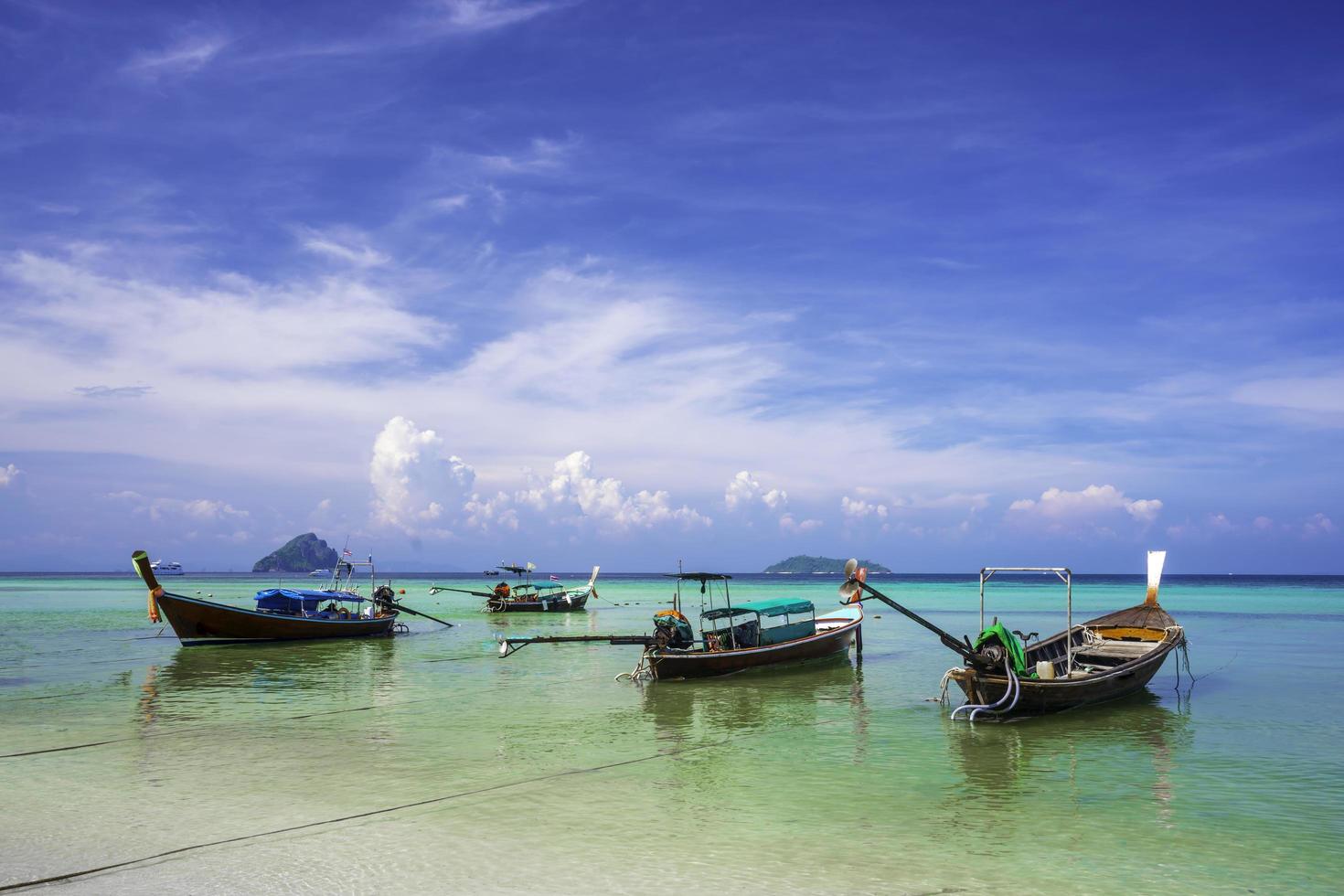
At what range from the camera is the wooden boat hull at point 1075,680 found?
871 inches

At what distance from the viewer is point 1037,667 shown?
23125mm

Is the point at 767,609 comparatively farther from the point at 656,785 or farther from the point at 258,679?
the point at 258,679

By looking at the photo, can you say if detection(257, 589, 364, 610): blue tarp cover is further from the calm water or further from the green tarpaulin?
the green tarpaulin

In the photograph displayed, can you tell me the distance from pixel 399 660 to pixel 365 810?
26424 mm

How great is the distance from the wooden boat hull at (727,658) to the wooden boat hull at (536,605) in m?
46.0

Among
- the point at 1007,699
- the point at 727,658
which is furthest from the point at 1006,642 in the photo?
the point at 727,658

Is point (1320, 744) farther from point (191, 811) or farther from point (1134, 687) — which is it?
point (191, 811)

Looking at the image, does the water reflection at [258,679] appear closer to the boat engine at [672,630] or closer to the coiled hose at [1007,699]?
the boat engine at [672,630]

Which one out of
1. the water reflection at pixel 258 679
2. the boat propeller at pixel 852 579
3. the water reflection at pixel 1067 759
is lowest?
the water reflection at pixel 258 679

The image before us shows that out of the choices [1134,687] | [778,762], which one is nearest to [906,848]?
[778,762]

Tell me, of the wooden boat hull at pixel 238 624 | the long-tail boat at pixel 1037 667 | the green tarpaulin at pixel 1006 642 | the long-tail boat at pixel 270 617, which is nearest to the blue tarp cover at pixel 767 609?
the long-tail boat at pixel 1037 667

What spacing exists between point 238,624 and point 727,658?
1087 inches

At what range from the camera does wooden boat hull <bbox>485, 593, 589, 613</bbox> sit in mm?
75875

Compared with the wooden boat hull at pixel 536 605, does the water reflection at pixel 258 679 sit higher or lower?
higher
